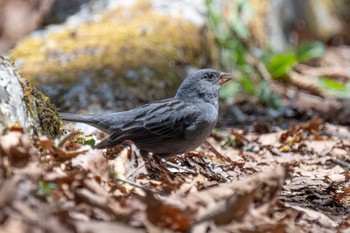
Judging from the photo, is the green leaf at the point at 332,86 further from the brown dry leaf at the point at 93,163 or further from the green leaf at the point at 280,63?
the brown dry leaf at the point at 93,163

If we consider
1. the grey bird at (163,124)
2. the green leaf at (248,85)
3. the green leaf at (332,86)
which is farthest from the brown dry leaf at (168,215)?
the green leaf at (332,86)

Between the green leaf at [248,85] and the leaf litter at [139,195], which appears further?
the green leaf at [248,85]

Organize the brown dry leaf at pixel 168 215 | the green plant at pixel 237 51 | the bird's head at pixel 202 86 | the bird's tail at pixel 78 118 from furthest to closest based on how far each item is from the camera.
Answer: the green plant at pixel 237 51 < the bird's head at pixel 202 86 < the bird's tail at pixel 78 118 < the brown dry leaf at pixel 168 215

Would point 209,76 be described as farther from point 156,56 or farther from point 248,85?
point 248,85

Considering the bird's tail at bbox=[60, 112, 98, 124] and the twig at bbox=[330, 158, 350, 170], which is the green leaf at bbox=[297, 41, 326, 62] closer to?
the twig at bbox=[330, 158, 350, 170]

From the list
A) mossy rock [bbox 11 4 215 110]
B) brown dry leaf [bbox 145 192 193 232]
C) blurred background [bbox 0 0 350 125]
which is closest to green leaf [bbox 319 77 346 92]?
blurred background [bbox 0 0 350 125]

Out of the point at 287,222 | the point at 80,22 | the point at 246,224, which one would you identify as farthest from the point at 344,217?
the point at 80,22

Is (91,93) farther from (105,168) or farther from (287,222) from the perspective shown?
(287,222)
